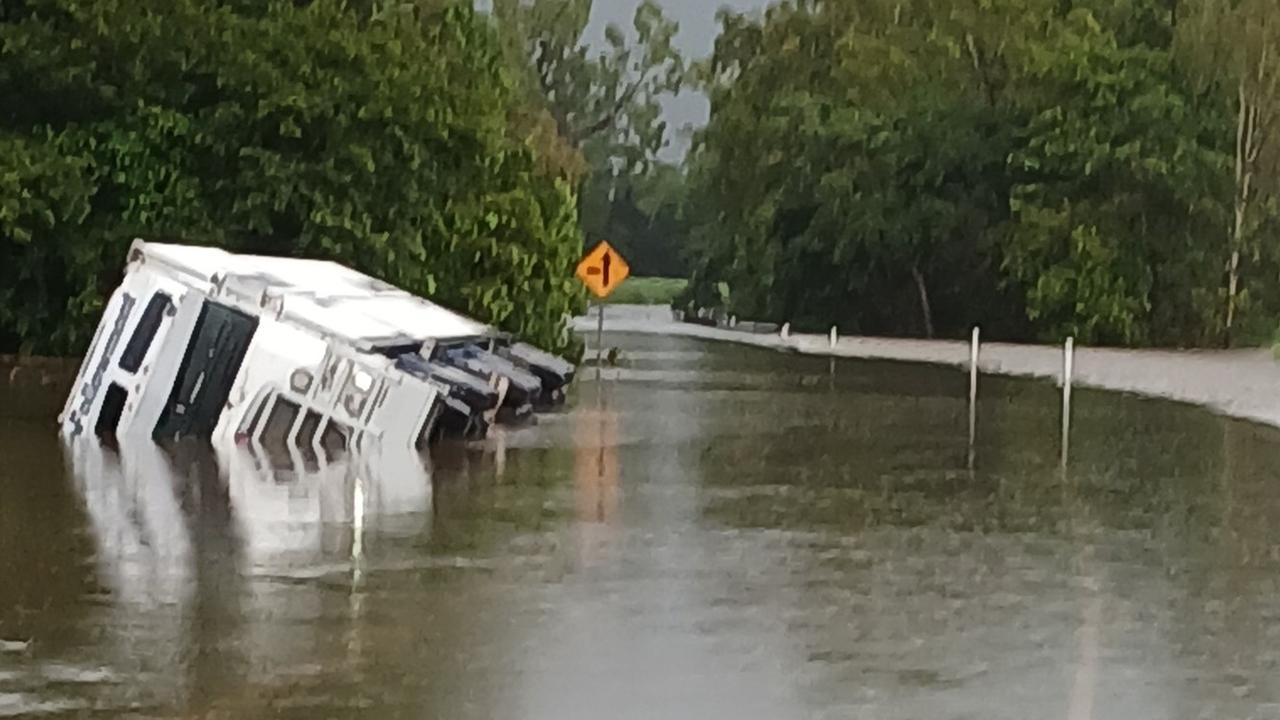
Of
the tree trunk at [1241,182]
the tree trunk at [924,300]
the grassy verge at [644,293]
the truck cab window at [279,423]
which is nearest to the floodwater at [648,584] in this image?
the truck cab window at [279,423]

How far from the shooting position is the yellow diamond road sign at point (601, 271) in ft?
141

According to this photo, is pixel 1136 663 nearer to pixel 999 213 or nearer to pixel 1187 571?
pixel 1187 571

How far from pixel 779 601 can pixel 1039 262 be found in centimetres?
4801

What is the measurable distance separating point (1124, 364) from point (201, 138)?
20.8 meters

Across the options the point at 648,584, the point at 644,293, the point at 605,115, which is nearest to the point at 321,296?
the point at 648,584

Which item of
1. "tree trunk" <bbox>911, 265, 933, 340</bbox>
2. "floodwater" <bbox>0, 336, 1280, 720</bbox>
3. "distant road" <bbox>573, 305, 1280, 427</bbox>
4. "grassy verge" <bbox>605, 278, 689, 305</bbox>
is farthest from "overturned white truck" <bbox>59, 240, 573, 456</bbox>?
"grassy verge" <bbox>605, 278, 689, 305</bbox>

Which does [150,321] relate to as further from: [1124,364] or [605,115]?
[605,115]

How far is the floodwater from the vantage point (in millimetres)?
9555

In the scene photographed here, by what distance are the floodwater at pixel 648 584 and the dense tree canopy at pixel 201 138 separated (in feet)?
43.3

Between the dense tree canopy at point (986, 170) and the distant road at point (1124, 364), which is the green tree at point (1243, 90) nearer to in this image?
the dense tree canopy at point (986, 170)

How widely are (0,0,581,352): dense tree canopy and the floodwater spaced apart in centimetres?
1319

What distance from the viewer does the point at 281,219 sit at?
36.5m

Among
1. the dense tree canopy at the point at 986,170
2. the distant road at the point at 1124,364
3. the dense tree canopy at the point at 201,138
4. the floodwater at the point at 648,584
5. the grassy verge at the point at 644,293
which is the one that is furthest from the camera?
the grassy verge at the point at 644,293

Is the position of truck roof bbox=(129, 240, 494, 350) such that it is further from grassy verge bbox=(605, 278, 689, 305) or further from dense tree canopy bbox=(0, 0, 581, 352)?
grassy verge bbox=(605, 278, 689, 305)
